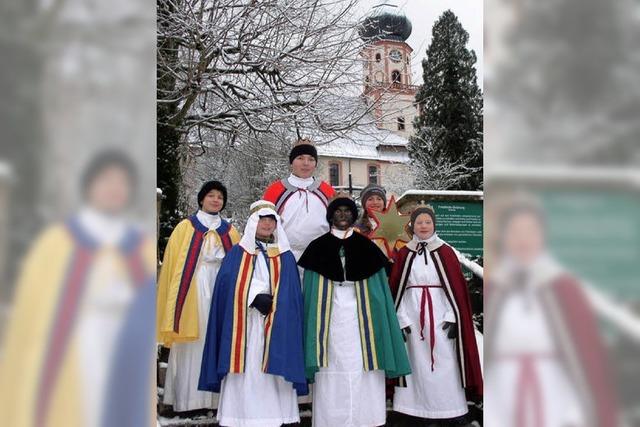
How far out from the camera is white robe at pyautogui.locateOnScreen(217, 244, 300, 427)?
4656mm

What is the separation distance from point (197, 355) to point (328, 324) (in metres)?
1.49

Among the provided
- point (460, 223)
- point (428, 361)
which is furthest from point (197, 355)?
point (460, 223)

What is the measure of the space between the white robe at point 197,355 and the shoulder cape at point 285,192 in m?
0.58

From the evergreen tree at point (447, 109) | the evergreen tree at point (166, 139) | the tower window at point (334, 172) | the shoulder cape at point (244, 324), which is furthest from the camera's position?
the tower window at point (334, 172)

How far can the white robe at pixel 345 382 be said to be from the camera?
4703 mm
